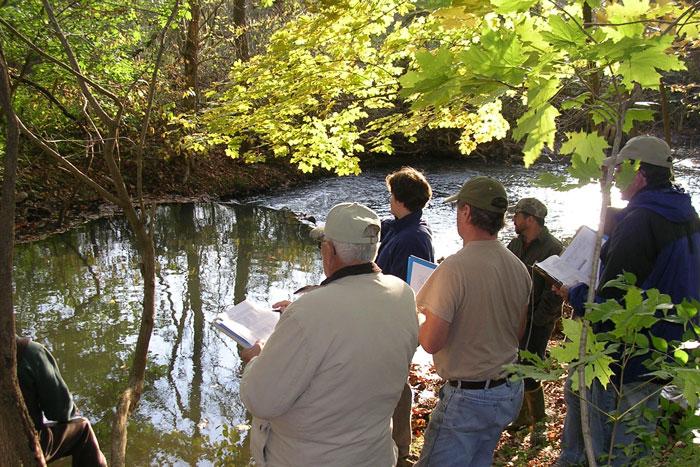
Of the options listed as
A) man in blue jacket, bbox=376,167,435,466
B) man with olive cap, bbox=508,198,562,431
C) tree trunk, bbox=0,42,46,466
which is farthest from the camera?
man with olive cap, bbox=508,198,562,431

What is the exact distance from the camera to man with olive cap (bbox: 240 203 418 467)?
2049 millimetres

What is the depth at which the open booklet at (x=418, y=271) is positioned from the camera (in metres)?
3.52

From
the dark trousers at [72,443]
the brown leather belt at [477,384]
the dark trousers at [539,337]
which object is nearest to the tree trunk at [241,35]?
the dark trousers at [539,337]

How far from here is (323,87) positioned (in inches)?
255

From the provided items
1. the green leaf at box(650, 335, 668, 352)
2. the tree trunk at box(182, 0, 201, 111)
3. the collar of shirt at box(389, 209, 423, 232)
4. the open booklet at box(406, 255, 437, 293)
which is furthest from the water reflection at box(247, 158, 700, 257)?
the green leaf at box(650, 335, 668, 352)

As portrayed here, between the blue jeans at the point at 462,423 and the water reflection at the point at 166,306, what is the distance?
2.99 metres

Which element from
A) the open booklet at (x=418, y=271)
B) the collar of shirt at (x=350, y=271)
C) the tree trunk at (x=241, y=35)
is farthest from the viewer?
the tree trunk at (x=241, y=35)

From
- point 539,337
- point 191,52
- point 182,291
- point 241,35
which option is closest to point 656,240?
point 539,337

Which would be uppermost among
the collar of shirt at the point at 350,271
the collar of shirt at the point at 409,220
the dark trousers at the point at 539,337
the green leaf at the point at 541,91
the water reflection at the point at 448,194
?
the green leaf at the point at 541,91

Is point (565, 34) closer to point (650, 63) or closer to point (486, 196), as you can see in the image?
point (650, 63)

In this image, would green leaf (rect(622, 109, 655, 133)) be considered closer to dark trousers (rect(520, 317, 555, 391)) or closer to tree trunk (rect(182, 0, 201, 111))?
dark trousers (rect(520, 317, 555, 391))

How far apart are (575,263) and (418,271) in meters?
0.89

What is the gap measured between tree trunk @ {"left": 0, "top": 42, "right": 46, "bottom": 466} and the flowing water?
2.25 m

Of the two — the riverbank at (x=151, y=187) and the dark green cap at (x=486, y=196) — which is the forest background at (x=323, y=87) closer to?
the riverbank at (x=151, y=187)
